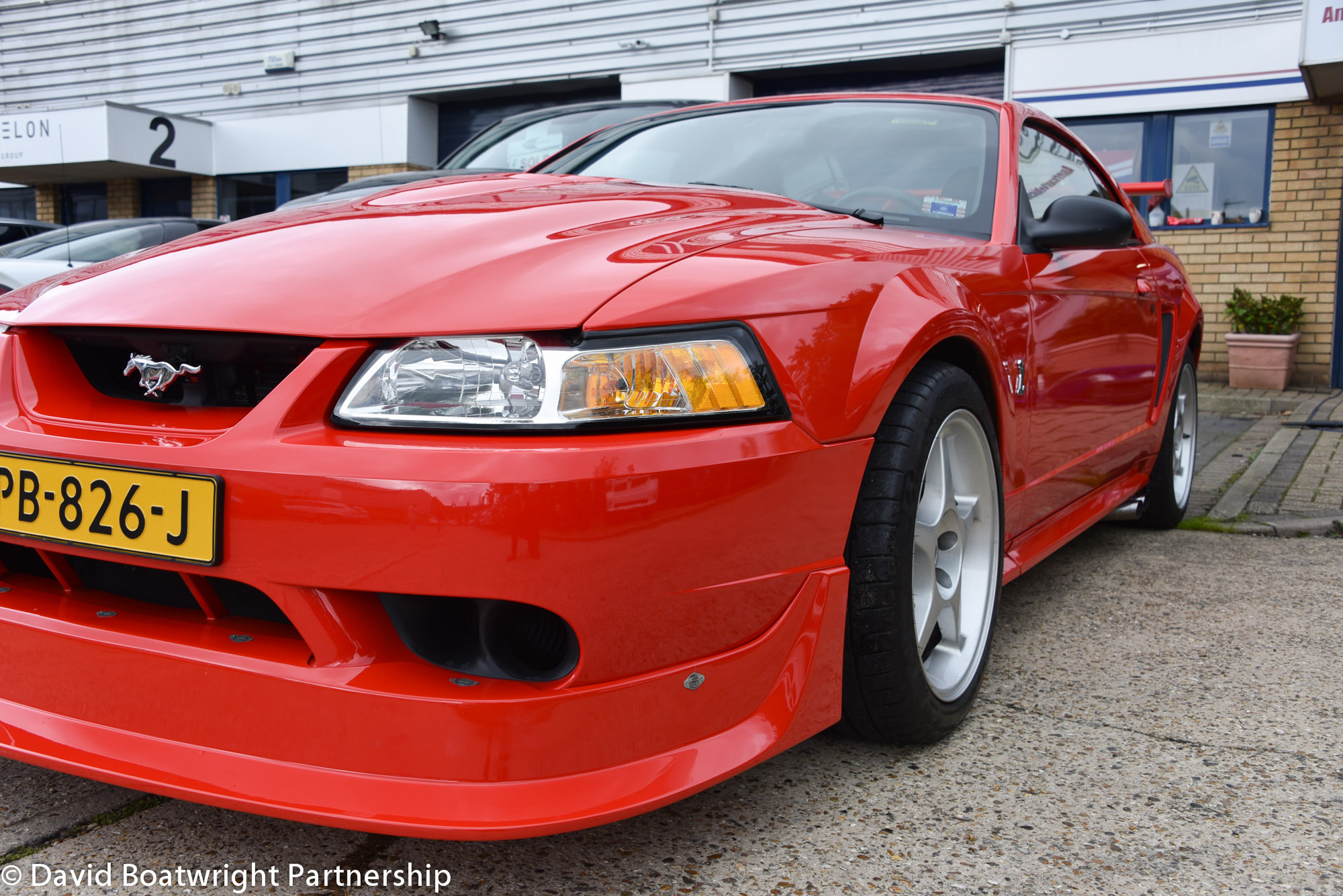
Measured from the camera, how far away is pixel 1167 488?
382 cm

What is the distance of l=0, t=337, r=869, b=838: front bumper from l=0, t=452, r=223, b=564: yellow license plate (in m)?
0.02

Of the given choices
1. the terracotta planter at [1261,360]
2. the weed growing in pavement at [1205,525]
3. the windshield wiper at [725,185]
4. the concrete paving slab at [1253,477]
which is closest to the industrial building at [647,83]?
the terracotta planter at [1261,360]

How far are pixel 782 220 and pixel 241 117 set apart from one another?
13.8 meters

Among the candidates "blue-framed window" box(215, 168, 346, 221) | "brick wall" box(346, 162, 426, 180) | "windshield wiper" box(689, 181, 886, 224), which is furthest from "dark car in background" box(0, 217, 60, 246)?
"windshield wiper" box(689, 181, 886, 224)

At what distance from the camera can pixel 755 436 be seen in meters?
1.46

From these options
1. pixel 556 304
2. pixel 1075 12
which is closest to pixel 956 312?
pixel 556 304

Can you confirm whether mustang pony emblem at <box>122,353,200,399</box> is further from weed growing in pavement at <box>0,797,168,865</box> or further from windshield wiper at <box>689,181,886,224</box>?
windshield wiper at <box>689,181,886,224</box>

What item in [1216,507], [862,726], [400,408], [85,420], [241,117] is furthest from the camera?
[241,117]

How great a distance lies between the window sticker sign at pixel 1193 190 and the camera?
905cm

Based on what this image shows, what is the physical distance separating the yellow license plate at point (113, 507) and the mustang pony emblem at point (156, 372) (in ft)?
0.49

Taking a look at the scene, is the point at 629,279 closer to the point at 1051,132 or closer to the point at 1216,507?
the point at 1051,132

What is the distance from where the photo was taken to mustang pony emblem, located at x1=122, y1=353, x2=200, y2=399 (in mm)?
1520

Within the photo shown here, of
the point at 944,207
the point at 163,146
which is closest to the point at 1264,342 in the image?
the point at 944,207

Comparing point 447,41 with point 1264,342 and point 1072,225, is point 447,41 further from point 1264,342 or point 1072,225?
point 1072,225
